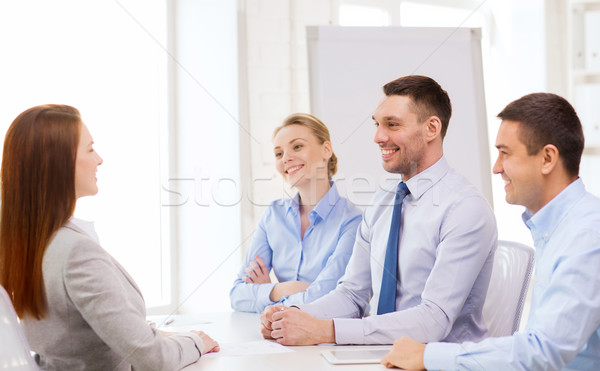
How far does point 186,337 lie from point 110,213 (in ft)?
5.20

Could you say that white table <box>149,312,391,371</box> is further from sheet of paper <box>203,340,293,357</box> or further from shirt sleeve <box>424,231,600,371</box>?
shirt sleeve <box>424,231,600,371</box>

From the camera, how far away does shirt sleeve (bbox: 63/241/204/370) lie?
1071 mm

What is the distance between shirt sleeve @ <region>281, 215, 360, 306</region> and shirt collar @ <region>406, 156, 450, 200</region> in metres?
0.44

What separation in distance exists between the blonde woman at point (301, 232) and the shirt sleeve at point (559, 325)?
84 cm

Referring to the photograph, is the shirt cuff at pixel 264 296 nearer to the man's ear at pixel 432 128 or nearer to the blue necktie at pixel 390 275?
the blue necktie at pixel 390 275

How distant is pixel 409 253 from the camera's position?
157 cm

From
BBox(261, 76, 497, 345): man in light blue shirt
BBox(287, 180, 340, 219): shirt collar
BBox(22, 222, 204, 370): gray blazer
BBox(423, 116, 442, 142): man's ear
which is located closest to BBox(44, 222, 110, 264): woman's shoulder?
BBox(22, 222, 204, 370): gray blazer

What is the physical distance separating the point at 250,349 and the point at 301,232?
2.88ft

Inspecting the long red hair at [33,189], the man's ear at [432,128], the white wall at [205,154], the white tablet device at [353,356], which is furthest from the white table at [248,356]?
the white wall at [205,154]

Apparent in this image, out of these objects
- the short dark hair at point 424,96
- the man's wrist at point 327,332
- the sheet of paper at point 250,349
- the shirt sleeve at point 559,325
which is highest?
the short dark hair at point 424,96

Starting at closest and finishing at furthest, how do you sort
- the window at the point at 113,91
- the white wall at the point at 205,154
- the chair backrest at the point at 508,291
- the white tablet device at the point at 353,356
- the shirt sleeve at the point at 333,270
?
the white tablet device at the point at 353,356, the chair backrest at the point at 508,291, the shirt sleeve at the point at 333,270, the window at the point at 113,91, the white wall at the point at 205,154

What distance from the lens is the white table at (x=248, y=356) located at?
1151mm

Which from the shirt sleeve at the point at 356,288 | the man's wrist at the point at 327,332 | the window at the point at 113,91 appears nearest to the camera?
the man's wrist at the point at 327,332

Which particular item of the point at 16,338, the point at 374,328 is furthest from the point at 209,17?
the point at 16,338
